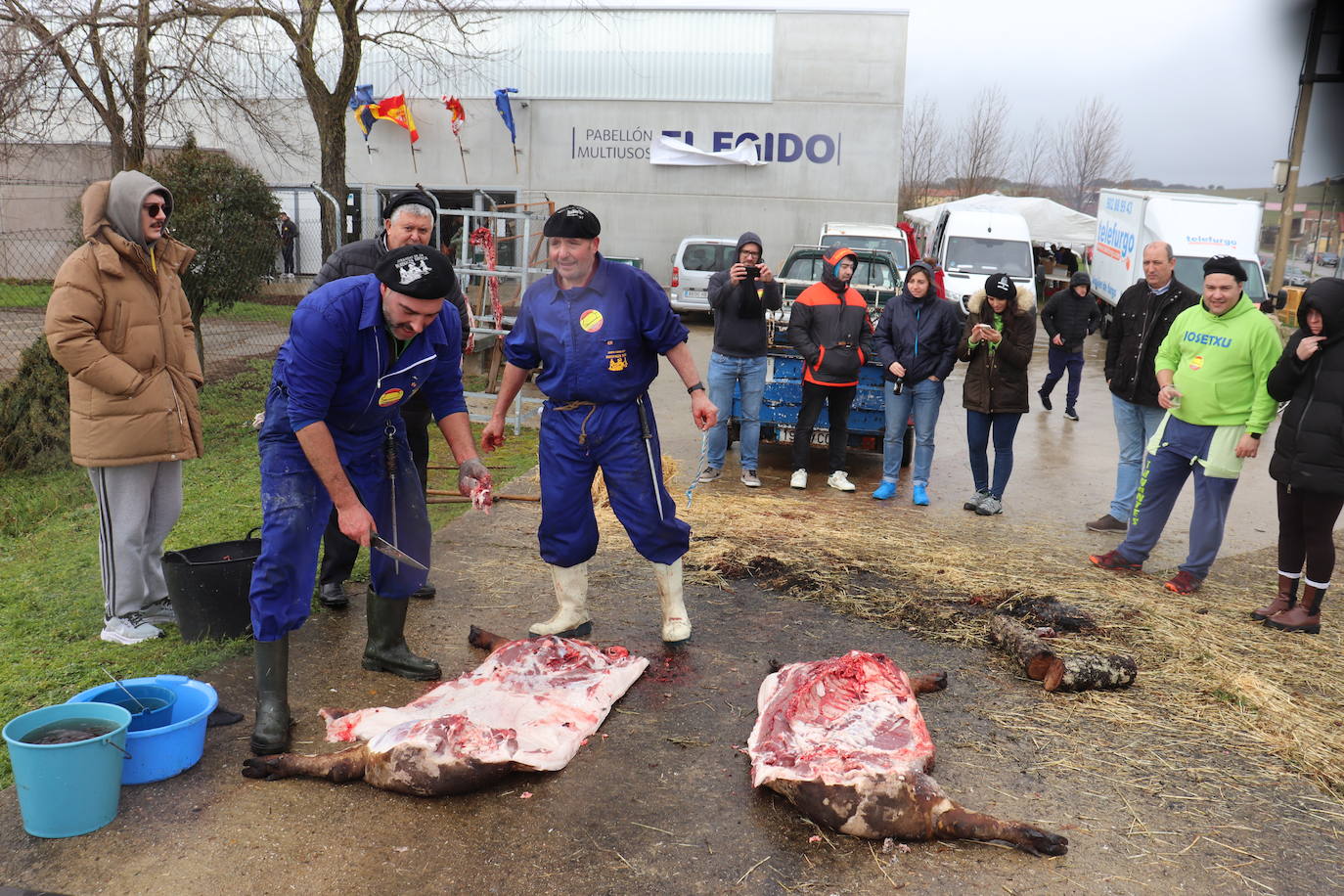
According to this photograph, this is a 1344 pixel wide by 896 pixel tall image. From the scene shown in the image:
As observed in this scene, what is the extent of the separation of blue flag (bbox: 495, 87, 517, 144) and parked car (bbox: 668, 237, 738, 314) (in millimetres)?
6919

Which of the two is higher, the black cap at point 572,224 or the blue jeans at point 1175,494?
the black cap at point 572,224

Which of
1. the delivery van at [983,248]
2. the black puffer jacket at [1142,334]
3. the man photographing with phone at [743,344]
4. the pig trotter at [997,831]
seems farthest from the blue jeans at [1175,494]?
the delivery van at [983,248]

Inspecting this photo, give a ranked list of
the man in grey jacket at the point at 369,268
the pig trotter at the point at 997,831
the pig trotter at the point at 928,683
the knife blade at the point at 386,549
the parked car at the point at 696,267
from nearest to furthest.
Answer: the pig trotter at the point at 997,831 < the knife blade at the point at 386,549 < the pig trotter at the point at 928,683 < the man in grey jacket at the point at 369,268 < the parked car at the point at 696,267

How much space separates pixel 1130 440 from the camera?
7.16m

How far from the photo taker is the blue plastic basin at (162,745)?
11.1 ft

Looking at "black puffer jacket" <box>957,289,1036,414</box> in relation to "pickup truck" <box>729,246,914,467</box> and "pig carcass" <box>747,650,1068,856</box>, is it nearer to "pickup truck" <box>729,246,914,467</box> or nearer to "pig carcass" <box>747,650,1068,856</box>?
"pickup truck" <box>729,246,914,467</box>

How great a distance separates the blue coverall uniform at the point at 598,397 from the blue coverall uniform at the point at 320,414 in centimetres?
69

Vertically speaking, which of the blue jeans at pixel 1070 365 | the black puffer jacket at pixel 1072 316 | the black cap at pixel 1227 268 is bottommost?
the blue jeans at pixel 1070 365

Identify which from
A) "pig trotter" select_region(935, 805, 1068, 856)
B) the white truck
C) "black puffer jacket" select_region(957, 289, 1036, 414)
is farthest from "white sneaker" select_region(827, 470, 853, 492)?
the white truck

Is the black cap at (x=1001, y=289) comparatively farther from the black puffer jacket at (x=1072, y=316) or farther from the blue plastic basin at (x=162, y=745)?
the blue plastic basin at (x=162, y=745)

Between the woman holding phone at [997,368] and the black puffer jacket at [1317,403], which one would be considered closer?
the black puffer jacket at [1317,403]

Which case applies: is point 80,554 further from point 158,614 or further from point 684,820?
point 684,820

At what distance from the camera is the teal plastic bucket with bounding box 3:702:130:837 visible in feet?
9.93

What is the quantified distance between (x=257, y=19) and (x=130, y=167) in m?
3.05
